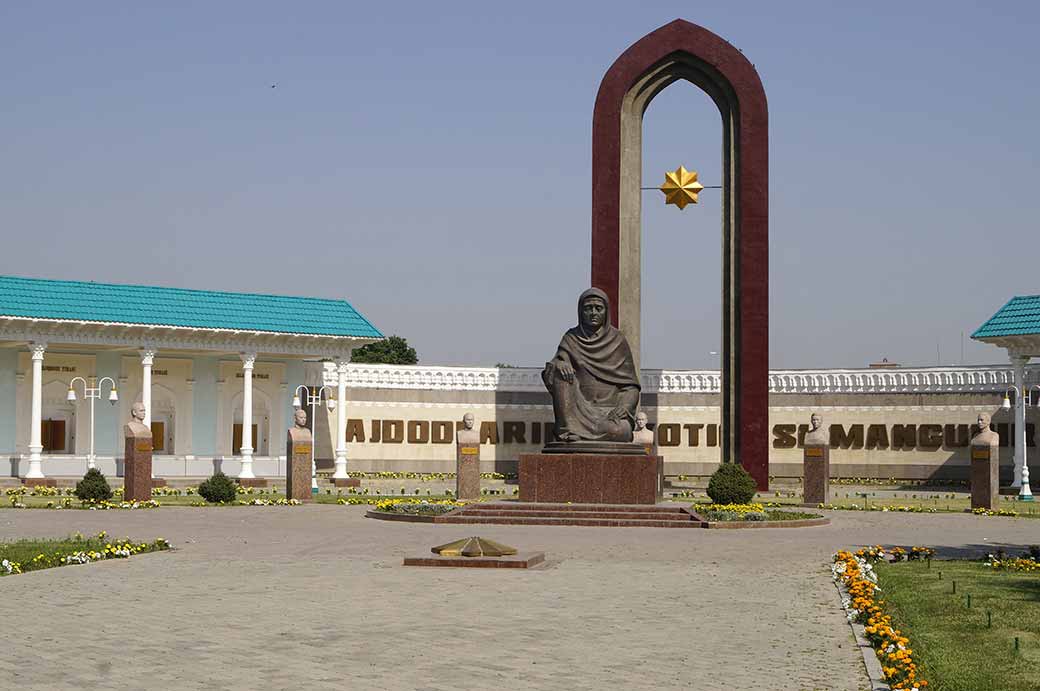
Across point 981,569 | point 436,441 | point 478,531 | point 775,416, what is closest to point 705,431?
point 775,416

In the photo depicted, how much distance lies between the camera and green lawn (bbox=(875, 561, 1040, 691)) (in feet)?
29.1

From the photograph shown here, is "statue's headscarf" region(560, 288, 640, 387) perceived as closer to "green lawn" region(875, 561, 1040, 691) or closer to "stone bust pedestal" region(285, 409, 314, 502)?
"stone bust pedestal" region(285, 409, 314, 502)

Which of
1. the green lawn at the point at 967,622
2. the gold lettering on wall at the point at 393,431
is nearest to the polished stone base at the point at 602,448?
the green lawn at the point at 967,622

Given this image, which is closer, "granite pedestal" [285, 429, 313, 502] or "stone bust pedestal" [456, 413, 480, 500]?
"granite pedestal" [285, 429, 313, 502]


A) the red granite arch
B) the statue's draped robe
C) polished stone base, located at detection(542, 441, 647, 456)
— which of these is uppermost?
the red granite arch

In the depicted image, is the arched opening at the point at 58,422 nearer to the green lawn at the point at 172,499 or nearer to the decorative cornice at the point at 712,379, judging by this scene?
the decorative cornice at the point at 712,379

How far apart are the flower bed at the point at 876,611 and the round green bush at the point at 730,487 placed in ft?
31.7

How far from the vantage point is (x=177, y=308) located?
40625 millimetres

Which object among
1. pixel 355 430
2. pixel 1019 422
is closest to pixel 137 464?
pixel 355 430

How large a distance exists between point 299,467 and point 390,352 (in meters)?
65.0

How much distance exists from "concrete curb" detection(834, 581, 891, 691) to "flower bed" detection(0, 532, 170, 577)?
8.65 m

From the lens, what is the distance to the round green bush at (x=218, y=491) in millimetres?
28953

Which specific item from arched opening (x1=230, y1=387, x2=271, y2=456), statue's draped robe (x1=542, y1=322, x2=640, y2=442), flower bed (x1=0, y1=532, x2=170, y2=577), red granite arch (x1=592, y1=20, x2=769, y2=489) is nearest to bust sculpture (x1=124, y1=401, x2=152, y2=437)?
statue's draped robe (x1=542, y1=322, x2=640, y2=442)

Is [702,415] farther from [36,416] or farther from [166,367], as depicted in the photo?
[36,416]
